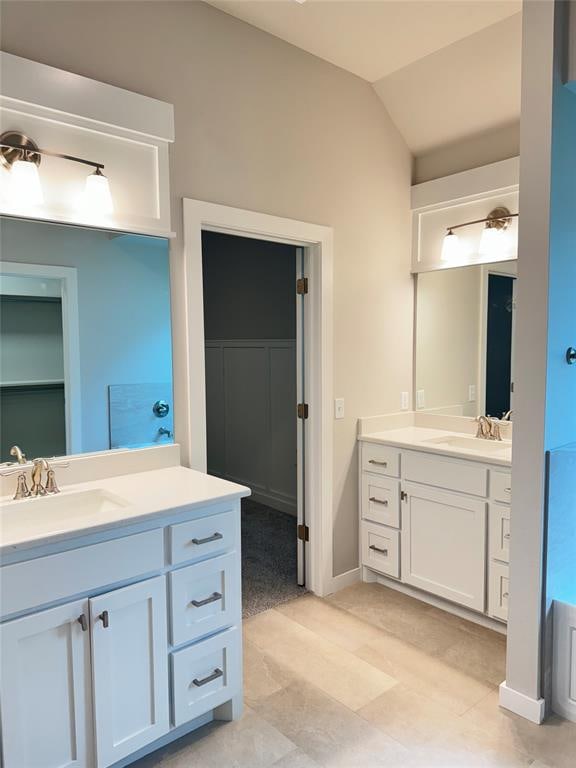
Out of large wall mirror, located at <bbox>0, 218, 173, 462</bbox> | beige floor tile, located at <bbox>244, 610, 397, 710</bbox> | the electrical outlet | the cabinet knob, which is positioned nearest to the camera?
the cabinet knob

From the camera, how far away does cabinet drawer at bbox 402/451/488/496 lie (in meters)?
2.62

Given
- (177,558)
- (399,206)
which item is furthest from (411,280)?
(177,558)

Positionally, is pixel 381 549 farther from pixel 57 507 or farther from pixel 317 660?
pixel 57 507

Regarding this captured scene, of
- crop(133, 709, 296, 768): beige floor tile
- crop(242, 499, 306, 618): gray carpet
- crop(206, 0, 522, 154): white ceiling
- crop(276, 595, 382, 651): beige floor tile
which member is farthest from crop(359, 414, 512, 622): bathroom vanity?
crop(206, 0, 522, 154): white ceiling

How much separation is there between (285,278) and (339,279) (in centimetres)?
145

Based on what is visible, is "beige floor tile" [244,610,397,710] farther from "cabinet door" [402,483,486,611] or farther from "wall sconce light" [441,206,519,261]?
"wall sconce light" [441,206,519,261]

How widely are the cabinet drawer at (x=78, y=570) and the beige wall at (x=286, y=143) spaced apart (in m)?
0.87

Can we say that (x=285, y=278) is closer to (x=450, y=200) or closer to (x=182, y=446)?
(x=450, y=200)

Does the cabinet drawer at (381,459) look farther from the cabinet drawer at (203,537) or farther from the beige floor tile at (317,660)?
the cabinet drawer at (203,537)

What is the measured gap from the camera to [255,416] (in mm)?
4719

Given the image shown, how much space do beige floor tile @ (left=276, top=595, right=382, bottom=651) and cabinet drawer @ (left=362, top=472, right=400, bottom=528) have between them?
53 cm

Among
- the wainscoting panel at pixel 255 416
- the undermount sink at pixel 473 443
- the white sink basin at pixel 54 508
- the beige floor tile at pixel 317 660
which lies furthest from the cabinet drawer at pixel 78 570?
the wainscoting panel at pixel 255 416

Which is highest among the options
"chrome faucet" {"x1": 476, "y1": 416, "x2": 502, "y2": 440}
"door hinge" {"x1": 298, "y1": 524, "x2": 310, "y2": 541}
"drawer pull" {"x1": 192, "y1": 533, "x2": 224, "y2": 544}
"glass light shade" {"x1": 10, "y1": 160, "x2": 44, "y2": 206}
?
"glass light shade" {"x1": 10, "y1": 160, "x2": 44, "y2": 206}

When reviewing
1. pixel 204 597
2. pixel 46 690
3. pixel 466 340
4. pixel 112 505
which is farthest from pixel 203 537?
pixel 466 340
